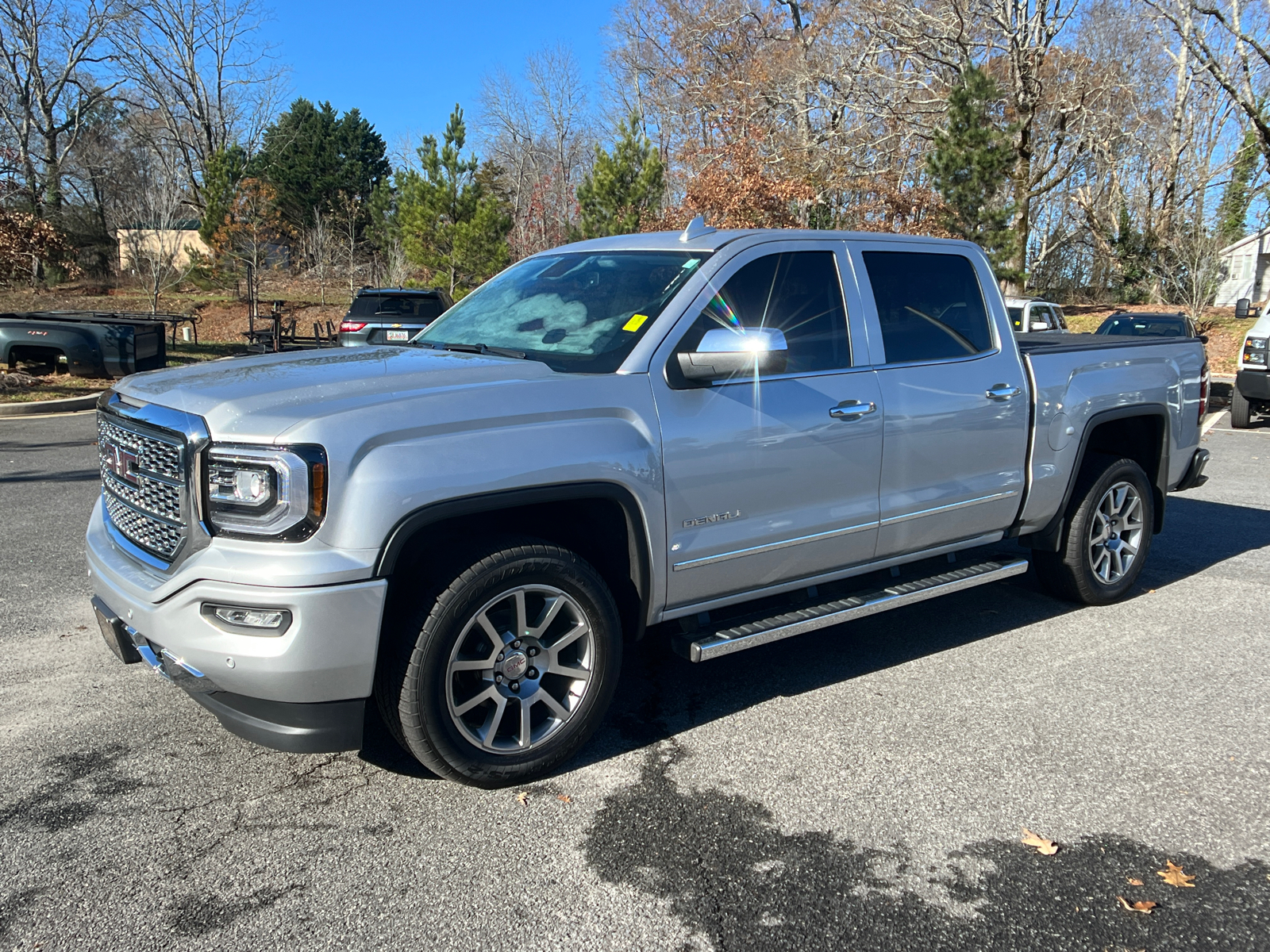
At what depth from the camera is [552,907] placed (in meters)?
2.80

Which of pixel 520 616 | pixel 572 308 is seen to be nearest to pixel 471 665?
pixel 520 616

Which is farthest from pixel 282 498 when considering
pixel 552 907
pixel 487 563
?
pixel 552 907

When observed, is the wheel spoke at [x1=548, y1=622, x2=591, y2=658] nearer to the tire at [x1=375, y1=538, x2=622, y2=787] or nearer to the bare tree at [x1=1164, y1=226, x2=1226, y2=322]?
the tire at [x1=375, y1=538, x2=622, y2=787]

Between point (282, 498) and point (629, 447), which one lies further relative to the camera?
point (629, 447)

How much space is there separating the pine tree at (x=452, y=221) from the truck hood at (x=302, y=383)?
2652 cm

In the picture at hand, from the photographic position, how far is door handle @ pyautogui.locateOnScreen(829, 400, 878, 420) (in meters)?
4.09

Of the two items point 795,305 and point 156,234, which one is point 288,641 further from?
point 156,234

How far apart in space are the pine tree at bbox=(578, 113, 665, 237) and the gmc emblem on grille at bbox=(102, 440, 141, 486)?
2449 cm

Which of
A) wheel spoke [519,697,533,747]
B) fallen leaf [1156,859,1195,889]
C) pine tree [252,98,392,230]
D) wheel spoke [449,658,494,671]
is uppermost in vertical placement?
pine tree [252,98,392,230]

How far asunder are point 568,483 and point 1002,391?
→ 8.29 ft

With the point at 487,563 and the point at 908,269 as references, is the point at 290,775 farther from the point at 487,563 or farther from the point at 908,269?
the point at 908,269

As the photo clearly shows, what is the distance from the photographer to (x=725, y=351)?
11.8ft

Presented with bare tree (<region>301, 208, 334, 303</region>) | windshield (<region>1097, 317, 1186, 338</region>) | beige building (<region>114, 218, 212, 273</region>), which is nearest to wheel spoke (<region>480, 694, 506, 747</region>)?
windshield (<region>1097, 317, 1186, 338</region>)

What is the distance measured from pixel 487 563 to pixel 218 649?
2.85ft
